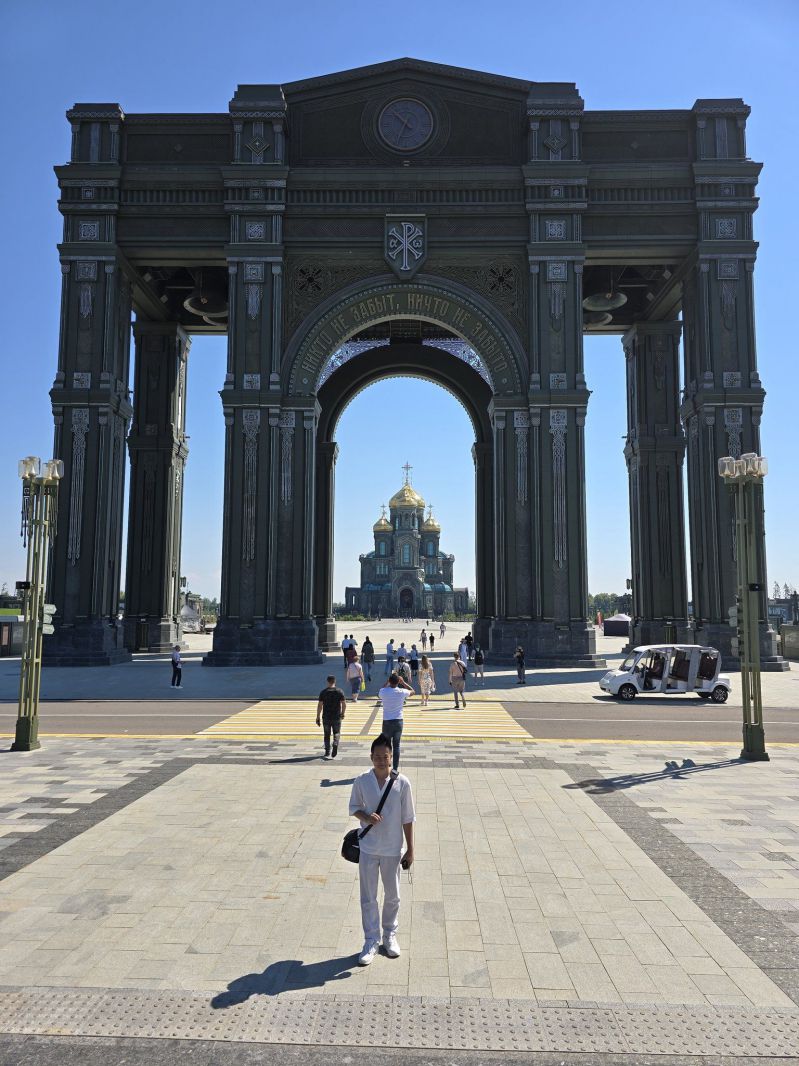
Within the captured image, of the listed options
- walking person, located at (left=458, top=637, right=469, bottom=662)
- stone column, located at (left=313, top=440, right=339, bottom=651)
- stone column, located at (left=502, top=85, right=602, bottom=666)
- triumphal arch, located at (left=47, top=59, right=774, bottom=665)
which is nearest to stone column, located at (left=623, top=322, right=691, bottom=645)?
triumphal arch, located at (left=47, top=59, right=774, bottom=665)

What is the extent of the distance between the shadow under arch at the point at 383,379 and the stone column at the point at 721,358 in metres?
13.4

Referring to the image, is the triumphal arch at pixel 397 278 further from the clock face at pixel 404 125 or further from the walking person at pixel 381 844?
the walking person at pixel 381 844

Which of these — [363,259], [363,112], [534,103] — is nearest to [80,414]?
[363,259]

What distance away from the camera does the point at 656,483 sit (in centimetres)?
4228

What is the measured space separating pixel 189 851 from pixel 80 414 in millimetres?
30539

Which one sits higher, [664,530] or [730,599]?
[664,530]

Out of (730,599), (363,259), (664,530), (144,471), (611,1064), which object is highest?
(363,259)

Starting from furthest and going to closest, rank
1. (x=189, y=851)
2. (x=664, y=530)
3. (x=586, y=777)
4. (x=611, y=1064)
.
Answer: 1. (x=664, y=530)
2. (x=586, y=777)
3. (x=189, y=851)
4. (x=611, y=1064)

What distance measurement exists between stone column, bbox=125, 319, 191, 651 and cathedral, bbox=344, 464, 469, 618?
80599 millimetres

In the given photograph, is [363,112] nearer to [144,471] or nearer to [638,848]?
[144,471]

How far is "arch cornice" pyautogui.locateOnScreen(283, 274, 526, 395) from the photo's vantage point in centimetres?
3606

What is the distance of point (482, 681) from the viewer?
28469 millimetres

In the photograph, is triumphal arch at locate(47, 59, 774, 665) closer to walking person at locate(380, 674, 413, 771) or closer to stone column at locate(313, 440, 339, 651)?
stone column at locate(313, 440, 339, 651)

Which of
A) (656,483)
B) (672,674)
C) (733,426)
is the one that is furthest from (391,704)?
(656,483)
